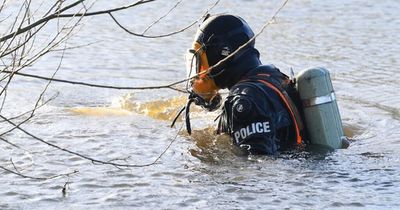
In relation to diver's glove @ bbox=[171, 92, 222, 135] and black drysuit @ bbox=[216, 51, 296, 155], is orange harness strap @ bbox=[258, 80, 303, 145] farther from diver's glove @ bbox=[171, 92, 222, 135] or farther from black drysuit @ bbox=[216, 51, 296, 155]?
diver's glove @ bbox=[171, 92, 222, 135]

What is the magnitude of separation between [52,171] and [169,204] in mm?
913

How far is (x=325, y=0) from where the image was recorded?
13180 mm

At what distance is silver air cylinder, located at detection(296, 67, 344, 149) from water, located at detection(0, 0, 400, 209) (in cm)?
13

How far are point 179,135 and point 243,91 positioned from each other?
126cm

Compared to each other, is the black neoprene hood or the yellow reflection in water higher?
the black neoprene hood

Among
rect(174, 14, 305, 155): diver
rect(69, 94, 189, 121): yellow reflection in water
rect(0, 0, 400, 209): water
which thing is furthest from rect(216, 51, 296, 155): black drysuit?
rect(69, 94, 189, 121): yellow reflection in water

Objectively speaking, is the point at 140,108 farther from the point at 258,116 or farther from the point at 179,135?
the point at 258,116

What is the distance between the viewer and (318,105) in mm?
5406

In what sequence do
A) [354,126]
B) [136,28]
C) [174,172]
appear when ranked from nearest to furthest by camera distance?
[174,172] < [354,126] < [136,28]

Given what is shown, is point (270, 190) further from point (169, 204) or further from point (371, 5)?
point (371, 5)

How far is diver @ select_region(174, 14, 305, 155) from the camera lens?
5.21 metres

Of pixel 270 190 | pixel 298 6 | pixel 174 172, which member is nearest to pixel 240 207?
pixel 270 190

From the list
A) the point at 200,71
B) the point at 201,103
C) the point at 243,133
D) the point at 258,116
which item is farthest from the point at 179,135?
the point at 258,116

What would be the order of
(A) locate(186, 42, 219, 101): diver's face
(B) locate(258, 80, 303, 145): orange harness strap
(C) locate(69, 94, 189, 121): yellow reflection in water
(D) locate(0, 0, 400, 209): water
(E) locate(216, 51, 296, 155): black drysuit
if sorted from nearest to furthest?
(D) locate(0, 0, 400, 209): water → (E) locate(216, 51, 296, 155): black drysuit → (B) locate(258, 80, 303, 145): orange harness strap → (A) locate(186, 42, 219, 101): diver's face → (C) locate(69, 94, 189, 121): yellow reflection in water
